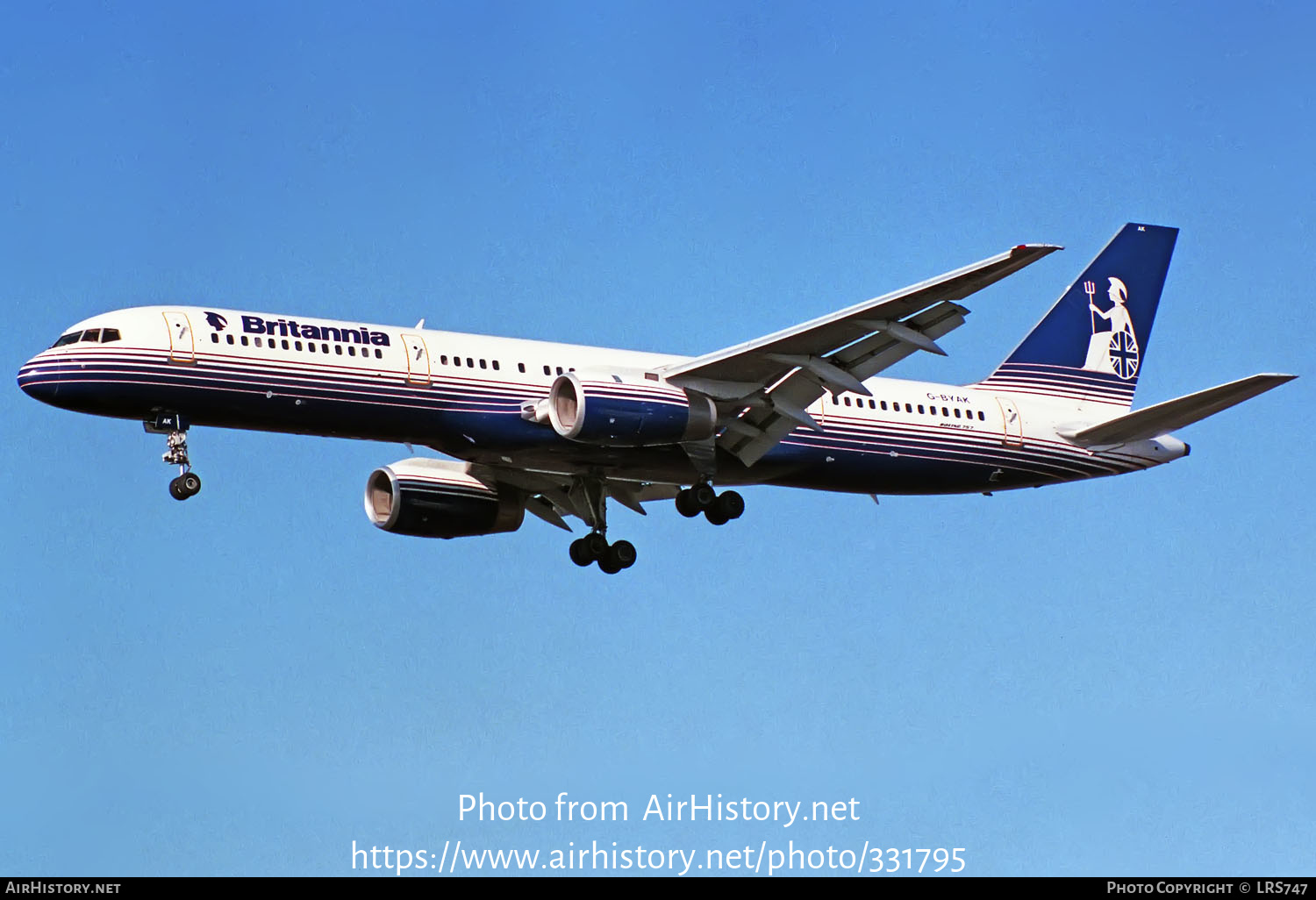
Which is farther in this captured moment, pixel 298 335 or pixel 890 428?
pixel 890 428

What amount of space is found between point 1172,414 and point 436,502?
1670 centimetres

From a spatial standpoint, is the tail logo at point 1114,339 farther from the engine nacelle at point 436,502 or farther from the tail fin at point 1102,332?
the engine nacelle at point 436,502

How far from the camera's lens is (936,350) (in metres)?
40.0

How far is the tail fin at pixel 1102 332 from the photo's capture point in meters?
48.8

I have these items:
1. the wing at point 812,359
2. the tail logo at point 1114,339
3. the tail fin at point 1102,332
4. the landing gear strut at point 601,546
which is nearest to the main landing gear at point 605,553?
the landing gear strut at point 601,546

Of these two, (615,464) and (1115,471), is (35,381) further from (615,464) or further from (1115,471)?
(1115,471)

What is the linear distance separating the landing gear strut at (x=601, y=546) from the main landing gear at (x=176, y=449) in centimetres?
917

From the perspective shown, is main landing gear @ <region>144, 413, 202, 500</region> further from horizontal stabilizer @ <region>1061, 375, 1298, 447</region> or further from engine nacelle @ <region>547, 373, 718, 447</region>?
horizontal stabilizer @ <region>1061, 375, 1298, 447</region>

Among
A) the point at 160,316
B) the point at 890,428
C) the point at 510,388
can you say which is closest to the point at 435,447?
the point at 510,388

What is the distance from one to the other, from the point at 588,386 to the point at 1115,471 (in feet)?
45.7

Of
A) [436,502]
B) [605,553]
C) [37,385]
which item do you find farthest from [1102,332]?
[37,385]

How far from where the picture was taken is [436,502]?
153ft
